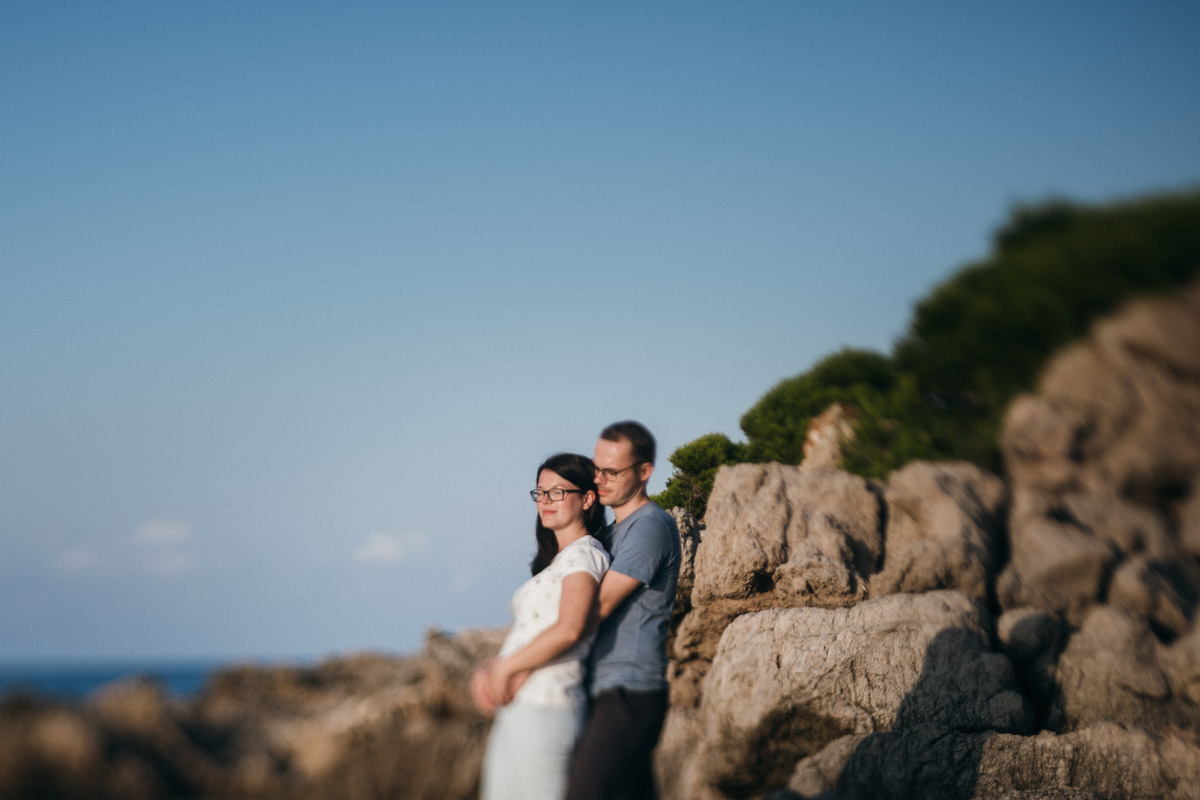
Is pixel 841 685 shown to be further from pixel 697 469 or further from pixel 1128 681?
pixel 697 469

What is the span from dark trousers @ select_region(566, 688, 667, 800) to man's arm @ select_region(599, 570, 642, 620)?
0.96 ft

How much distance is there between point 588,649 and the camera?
3295 mm

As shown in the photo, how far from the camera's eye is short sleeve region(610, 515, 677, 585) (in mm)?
3432

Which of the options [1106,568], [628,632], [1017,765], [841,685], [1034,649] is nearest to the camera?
[628,632]

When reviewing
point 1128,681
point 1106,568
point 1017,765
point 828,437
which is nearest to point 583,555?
A: point 1017,765

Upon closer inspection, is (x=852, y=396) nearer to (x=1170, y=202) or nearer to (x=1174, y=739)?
(x=1170, y=202)

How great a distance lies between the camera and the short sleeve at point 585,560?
329cm

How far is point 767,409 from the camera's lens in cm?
1046

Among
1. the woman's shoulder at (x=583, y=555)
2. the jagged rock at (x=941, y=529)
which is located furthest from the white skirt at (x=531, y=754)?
the jagged rock at (x=941, y=529)

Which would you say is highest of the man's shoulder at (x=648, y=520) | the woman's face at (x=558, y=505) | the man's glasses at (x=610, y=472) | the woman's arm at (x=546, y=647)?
the man's glasses at (x=610, y=472)

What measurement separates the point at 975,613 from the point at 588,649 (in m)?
5.59

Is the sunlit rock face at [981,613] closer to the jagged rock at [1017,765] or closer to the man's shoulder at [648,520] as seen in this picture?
the jagged rock at [1017,765]

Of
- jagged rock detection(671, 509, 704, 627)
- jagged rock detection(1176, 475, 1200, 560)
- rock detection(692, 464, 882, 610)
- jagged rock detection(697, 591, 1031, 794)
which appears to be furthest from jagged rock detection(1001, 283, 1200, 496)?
jagged rock detection(671, 509, 704, 627)

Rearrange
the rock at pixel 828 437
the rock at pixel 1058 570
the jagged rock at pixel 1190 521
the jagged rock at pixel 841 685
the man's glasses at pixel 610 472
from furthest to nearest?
the rock at pixel 828 437 → the rock at pixel 1058 570 → the jagged rock at pixel 1190 521 → the jagged rock at pixel 841 685 → the man's glasses at pixel 610 472
